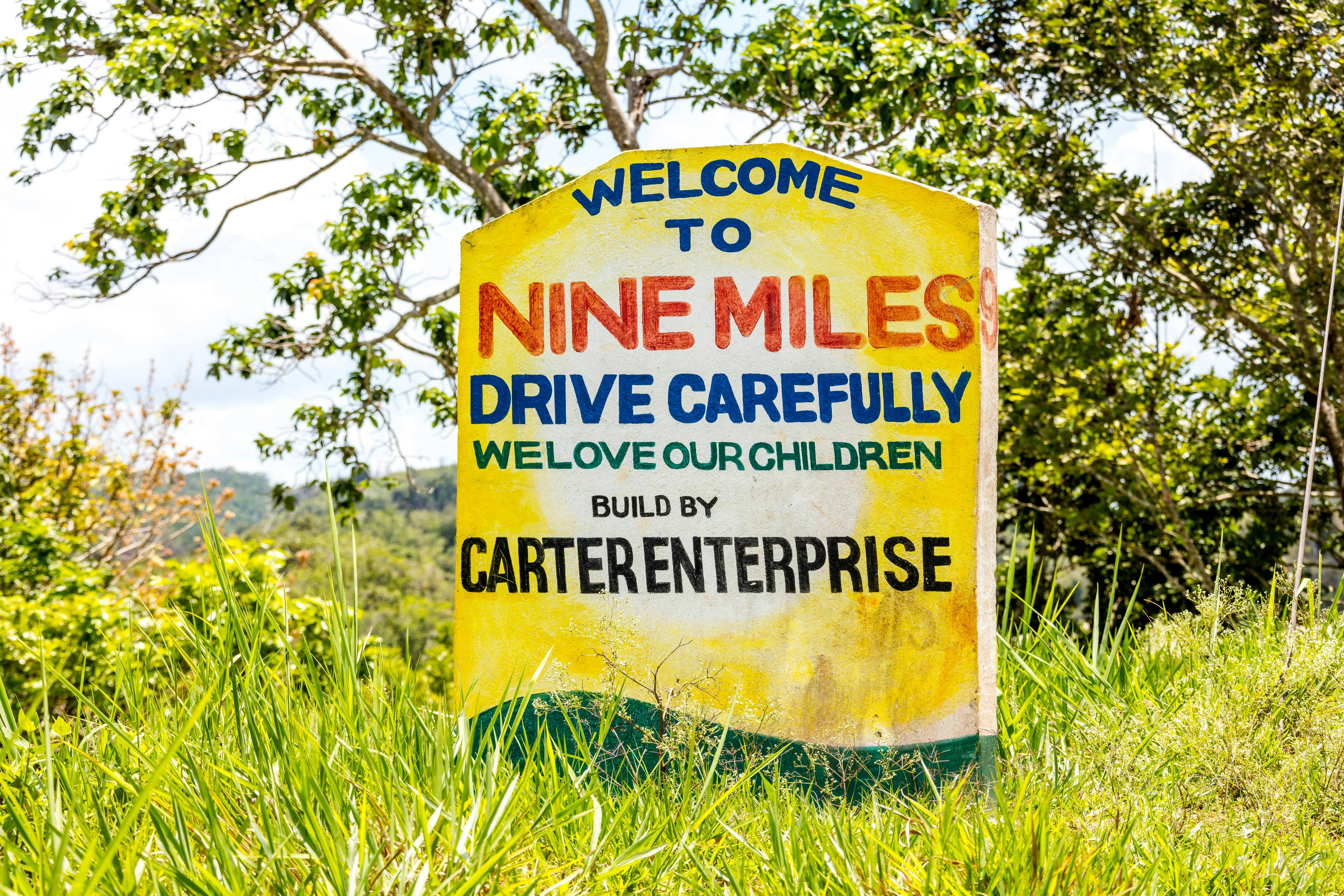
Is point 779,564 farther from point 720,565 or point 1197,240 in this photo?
point 1197,240

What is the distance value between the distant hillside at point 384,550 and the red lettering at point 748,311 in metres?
1.31

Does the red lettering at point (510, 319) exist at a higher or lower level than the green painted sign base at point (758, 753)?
higher

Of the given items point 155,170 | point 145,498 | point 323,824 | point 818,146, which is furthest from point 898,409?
point 145,498

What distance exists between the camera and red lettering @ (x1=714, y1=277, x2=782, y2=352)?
3.26 m

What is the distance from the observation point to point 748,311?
10.7 ft

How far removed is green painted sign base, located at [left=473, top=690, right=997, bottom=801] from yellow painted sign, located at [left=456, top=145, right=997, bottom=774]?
1.7 inches

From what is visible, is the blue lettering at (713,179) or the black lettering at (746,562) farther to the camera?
the blue lettering at (713,179)

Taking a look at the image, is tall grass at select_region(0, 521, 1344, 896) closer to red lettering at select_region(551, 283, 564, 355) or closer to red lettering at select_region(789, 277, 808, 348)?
red lettering at select_region(551, 283, 564, 355)

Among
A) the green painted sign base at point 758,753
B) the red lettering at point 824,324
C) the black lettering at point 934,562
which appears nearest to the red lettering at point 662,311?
the red lettering at point 824,324

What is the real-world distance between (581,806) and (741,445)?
3.96 feet

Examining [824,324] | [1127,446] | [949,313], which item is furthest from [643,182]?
[1127,446]

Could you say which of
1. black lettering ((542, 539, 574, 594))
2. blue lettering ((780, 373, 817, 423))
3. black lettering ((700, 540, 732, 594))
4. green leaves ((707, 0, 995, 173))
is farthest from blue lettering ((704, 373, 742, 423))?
green leaves ((707, 0, 995, 173))

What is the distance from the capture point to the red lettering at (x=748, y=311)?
3.26 metres

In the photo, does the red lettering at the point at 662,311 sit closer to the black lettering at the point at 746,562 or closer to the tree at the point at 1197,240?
the black lettering at the point at 746,562
